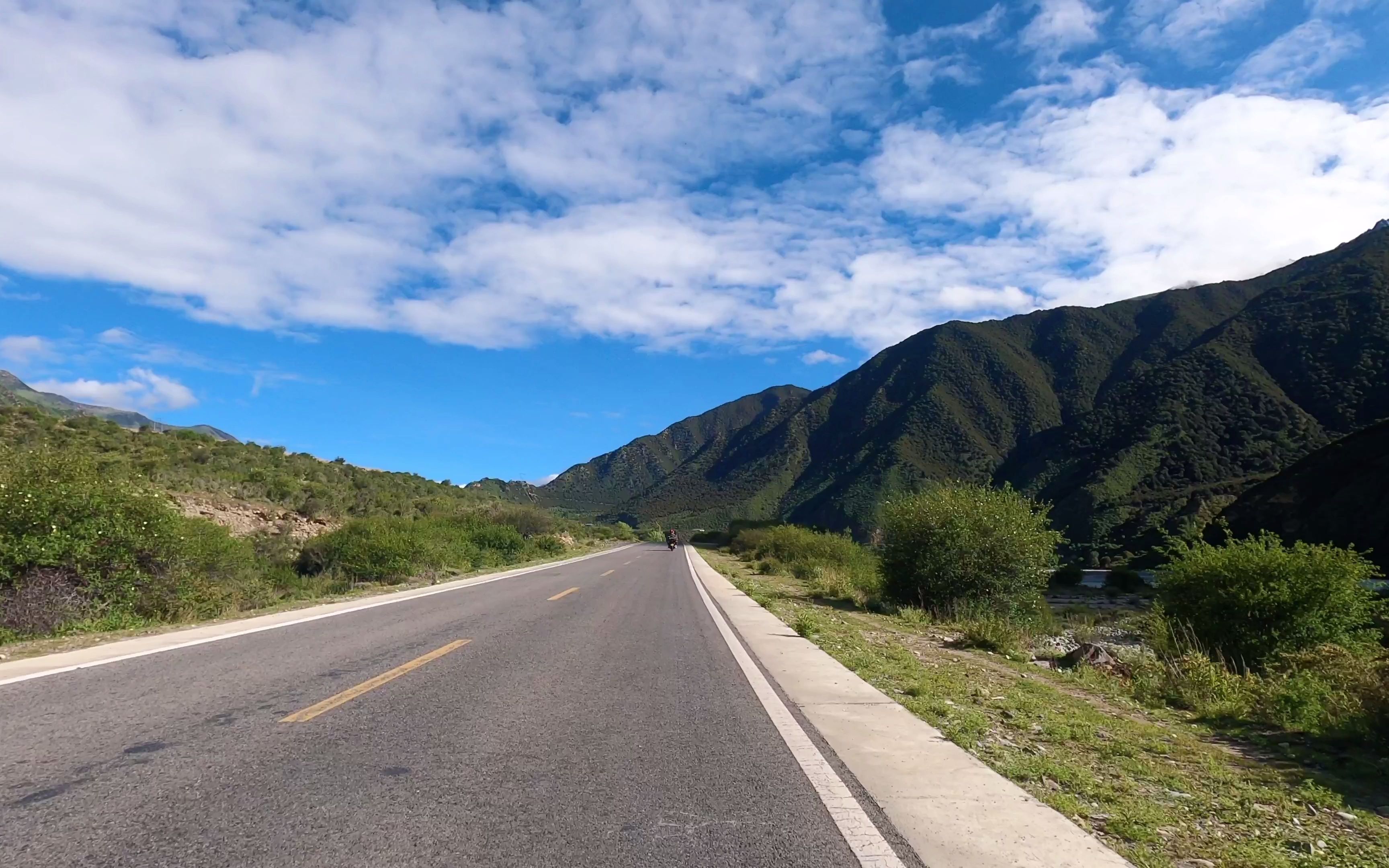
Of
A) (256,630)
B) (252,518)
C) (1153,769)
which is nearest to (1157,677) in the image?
(1153,769)

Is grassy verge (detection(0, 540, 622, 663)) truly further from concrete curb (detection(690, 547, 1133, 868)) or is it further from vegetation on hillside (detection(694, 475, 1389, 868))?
vegetation on hillside (detection(694, 475, 1389, 868))

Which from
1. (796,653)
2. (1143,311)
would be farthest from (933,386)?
(796,653)

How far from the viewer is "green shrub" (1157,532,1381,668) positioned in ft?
42.0

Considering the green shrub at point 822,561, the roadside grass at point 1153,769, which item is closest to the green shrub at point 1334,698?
the roadside grass at point 1153,769

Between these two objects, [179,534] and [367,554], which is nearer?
[179,534]

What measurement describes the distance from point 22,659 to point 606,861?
27.3 ft

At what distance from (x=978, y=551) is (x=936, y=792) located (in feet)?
49.0

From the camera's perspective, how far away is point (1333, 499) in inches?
2026

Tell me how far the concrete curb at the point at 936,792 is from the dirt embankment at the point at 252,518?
27.3 meters

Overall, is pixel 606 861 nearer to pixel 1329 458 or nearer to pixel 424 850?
pixel 424 850

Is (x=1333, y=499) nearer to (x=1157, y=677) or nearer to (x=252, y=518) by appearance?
(x=1157, y=677)

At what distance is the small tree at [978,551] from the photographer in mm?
18422

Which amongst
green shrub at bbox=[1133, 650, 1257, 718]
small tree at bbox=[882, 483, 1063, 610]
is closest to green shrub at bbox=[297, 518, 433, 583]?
small tree at bbox=[882, 483, 1063, 610]

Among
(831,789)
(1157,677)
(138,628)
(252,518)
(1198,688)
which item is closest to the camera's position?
(831,789)
